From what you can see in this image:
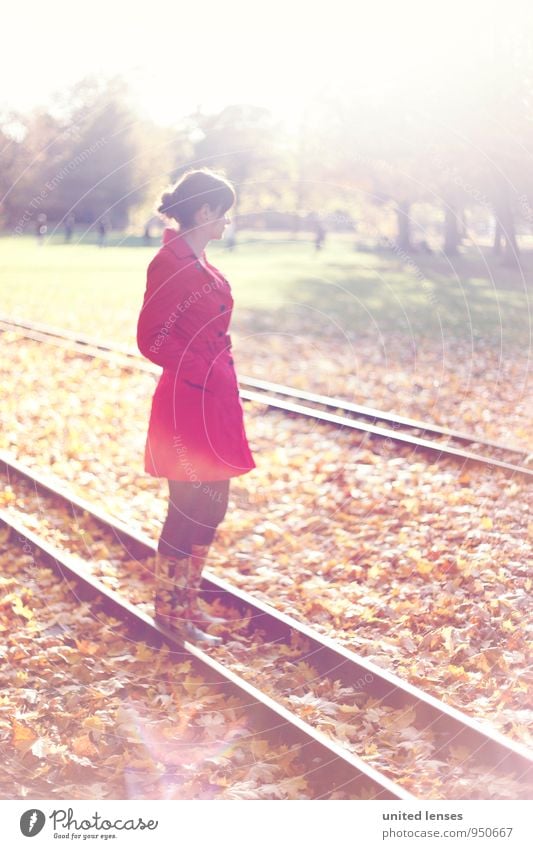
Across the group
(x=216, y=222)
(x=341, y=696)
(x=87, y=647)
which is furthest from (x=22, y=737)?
(x=216, y=222)

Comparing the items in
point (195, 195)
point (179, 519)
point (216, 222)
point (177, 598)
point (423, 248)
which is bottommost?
point (177, 598)

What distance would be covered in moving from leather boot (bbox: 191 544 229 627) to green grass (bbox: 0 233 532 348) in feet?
19.4

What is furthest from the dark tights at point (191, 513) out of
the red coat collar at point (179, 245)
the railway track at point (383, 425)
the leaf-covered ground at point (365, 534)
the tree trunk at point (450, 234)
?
the tree trunk at point (450, 234)

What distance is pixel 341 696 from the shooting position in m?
4.90

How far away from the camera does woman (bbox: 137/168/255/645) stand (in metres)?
4.72

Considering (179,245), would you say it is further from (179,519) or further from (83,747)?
(83,747)

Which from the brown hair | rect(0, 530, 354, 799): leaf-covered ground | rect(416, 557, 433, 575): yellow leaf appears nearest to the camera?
rect(0, 530, 354, 799): leaf-covered ground

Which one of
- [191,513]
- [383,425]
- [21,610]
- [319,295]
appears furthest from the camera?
[319,295]

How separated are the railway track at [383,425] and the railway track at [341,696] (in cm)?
339

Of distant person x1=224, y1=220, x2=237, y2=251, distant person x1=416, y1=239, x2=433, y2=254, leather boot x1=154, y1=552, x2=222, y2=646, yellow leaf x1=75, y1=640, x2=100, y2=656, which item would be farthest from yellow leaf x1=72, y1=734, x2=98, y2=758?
distant person x1=416, y1=239, x2=433, y2=254

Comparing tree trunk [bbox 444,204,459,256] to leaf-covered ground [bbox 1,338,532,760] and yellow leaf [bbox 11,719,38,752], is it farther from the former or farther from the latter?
yellow leaf [bbox 11,719,38,752]

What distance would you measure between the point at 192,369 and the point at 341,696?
6.00ft
